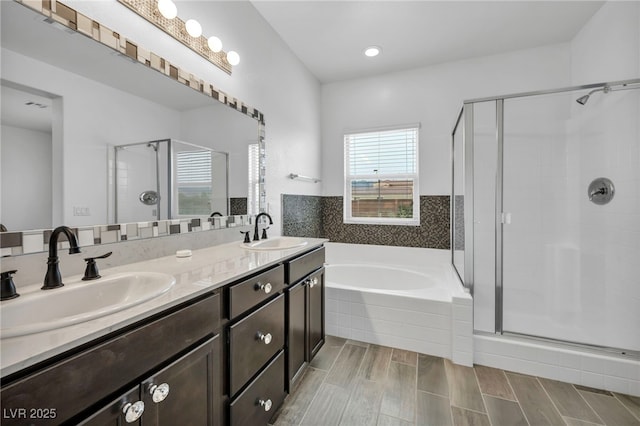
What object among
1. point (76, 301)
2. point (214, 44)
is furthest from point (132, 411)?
point (214, 44)

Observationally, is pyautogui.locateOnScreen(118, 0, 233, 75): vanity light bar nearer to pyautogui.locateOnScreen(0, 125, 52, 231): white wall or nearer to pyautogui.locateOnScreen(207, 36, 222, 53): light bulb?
pyautogui.locateOnScreen(207, 36, 222, 53): light bulb

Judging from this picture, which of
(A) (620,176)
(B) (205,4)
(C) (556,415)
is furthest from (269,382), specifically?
(A) (620,176)

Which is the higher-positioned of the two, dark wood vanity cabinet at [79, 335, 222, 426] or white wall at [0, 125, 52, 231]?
white wall at [0, 125, 52, 231]

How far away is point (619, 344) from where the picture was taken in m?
1.85

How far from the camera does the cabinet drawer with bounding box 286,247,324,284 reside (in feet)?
4.83

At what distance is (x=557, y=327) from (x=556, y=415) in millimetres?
861

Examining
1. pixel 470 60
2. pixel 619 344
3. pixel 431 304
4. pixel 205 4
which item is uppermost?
pixel 470 60

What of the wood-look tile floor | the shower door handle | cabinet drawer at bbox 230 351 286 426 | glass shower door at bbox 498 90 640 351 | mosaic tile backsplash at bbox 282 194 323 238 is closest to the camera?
cabinet drawer at bbox 230 351 286 426

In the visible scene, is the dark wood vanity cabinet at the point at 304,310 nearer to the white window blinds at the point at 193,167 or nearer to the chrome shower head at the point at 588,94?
the white window blinds at the point at 193,167

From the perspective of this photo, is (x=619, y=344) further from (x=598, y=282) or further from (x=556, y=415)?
(x=556, y=415)

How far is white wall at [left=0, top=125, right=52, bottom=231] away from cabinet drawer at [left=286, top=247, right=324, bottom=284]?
39.3 inches

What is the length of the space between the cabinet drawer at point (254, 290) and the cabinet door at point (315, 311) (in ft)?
1.18

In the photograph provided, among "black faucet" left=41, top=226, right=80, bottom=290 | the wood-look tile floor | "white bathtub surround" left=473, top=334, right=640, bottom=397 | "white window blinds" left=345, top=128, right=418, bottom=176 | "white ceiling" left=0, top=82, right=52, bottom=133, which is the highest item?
"white window blinds" left=345, top=128, right=418, bottom=176

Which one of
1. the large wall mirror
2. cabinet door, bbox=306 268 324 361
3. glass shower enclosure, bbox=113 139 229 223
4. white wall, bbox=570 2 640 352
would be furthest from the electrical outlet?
white wall, bbox=570 2 640 352
